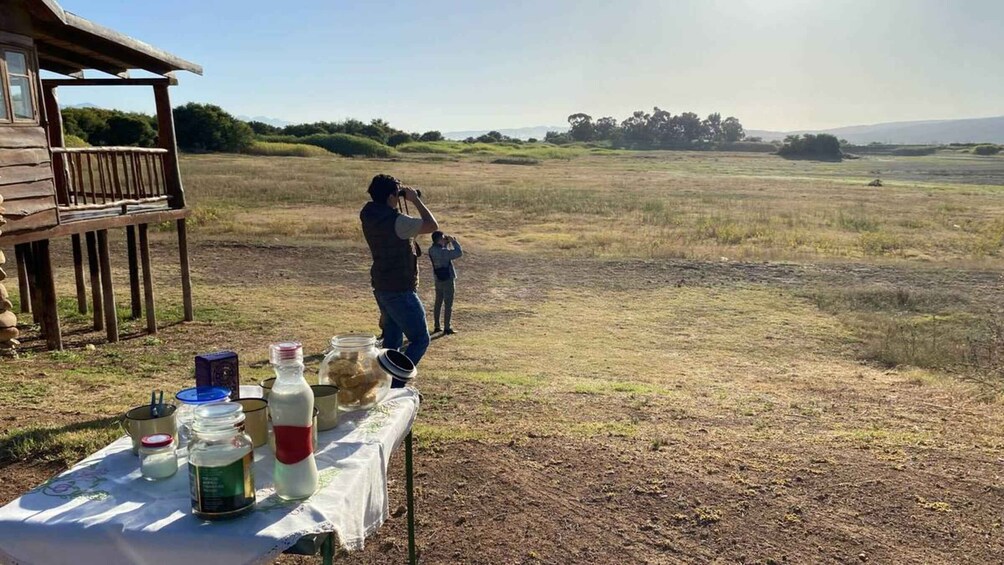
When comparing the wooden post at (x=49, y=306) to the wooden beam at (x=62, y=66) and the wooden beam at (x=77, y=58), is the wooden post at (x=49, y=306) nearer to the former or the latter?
the wooden beam at (x=77, y=58)

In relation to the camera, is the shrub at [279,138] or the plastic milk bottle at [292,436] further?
the shrub at [279,138]

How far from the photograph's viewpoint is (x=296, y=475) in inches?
85.7

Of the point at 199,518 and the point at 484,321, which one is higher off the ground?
the point at 199,518

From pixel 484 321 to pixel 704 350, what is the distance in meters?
3.47

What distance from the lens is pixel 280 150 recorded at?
7219 cm

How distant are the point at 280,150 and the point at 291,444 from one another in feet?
243

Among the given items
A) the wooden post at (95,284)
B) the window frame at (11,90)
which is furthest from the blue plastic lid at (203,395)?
the wooden post at (95,284)

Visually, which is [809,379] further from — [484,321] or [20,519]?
[20,519]

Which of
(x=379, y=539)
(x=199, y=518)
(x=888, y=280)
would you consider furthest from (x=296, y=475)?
(x=888, y=280)

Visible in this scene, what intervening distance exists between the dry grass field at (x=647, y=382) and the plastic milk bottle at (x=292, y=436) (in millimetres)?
1887

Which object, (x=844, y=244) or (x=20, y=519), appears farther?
(x=844, y=244)

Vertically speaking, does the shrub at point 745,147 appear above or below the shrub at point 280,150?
below

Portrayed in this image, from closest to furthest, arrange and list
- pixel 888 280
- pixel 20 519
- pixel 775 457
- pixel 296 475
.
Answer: pixel 20 519
pixel 296 475
pixel 775 457
pixel 888 280

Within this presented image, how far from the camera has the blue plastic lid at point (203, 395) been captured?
2.42 meters
